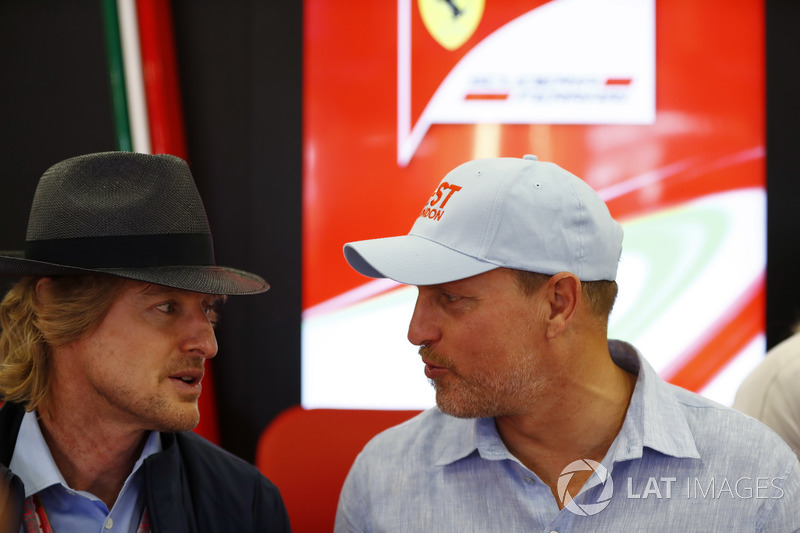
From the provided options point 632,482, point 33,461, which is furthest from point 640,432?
point 33,461

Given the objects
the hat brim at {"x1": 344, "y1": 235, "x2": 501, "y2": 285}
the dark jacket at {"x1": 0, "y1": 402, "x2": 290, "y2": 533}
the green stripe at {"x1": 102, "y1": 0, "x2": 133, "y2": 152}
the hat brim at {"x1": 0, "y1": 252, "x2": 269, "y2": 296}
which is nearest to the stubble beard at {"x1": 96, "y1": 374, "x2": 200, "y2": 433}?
the dark jacket at {"x1": 0, "y1": 402, "x2": 290, "y2": 533}

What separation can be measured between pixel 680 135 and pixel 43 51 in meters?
2.61

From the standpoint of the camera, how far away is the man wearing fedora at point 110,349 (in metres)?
1.62

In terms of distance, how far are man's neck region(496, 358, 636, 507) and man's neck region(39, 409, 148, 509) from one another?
0.88m

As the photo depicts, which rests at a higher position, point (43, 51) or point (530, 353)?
point (43, 51)

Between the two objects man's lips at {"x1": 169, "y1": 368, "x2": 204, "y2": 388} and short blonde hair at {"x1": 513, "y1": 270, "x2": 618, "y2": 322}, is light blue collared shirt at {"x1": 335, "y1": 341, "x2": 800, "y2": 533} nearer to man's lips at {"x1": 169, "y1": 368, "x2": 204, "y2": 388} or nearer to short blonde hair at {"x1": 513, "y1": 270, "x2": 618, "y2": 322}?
short blonde hair at {"x1": 513, "y1": 270, "x2": 618, "y2": 322}

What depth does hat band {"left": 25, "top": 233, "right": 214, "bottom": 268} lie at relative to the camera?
1.61 meters

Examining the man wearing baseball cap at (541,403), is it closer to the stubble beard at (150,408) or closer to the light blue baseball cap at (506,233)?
the light blue baseball cap at (506,233)

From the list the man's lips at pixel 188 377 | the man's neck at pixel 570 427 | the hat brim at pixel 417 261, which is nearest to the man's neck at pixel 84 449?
the man's lips at pixel 188 377

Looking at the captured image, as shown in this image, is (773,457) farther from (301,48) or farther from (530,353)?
(301,48)

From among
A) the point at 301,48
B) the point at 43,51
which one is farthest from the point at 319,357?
the point at 43,51

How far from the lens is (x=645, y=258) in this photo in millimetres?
3291

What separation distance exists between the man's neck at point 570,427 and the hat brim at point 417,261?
1.14 ft

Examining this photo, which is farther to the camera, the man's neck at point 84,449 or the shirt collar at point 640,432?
the man's neck at point 84,449
